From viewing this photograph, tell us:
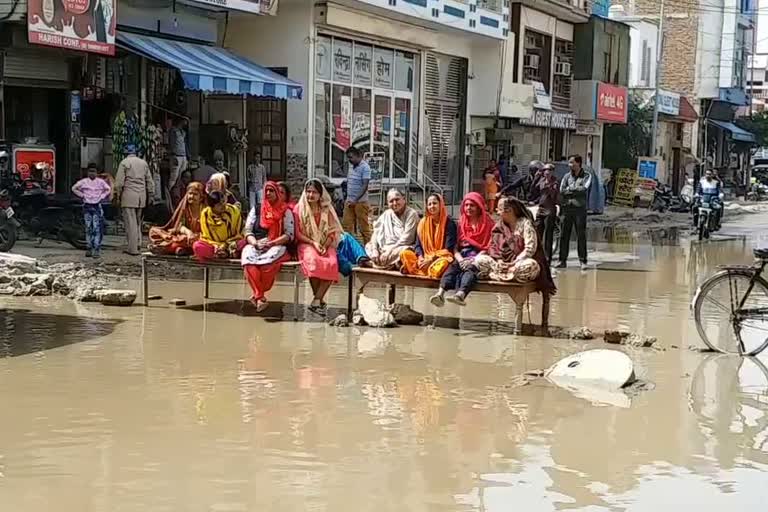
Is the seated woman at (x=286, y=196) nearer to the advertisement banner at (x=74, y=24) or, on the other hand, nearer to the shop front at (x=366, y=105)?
the advertisement banner at (x=74, y=24)

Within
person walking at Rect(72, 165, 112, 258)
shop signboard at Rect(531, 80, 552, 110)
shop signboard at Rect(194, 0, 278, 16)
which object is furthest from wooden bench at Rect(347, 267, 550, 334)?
shop signboard at Rect(531, 80, 552, 110)

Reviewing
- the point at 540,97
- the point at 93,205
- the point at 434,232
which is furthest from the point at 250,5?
the point at 540,97

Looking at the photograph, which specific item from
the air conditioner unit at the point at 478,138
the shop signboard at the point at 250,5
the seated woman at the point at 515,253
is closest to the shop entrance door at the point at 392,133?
the air conditioner unit at the point at 478,138

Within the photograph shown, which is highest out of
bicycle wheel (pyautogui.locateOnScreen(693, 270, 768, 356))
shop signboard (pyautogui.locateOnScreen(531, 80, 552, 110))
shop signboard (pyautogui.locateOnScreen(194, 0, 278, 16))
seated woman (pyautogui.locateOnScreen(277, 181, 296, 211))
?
shop signboard (pyautogui.locateOnScreen(194, 0, 278, 16))

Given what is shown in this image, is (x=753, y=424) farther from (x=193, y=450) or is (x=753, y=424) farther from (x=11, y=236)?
(x=11, y=236)

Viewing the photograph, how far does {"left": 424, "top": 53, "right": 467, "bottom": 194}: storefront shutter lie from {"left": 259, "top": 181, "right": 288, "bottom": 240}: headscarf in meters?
16.1

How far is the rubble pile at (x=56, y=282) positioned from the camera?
11.0 meters

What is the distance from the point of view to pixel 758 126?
57906 mm

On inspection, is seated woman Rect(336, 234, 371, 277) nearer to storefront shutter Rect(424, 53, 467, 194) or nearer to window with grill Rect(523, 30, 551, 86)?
storefront shutter Rect(424, 53, 467, 194)

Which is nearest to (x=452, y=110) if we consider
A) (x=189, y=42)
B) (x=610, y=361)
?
(x=189, y=42)

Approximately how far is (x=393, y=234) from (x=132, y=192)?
526cm

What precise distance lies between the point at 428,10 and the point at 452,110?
200 inches

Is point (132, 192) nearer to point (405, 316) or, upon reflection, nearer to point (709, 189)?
point (405, 316)

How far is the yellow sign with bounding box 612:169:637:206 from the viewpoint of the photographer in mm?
35094
